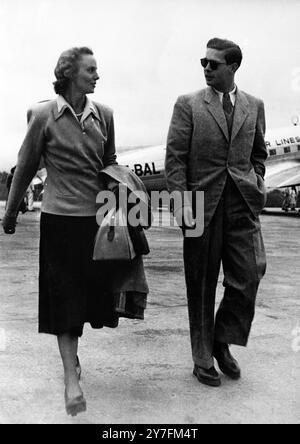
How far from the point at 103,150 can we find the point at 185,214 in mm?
647

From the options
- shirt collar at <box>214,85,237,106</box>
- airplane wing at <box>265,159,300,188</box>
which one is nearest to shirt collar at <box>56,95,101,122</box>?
shirt collar at <box>214,85,237,106</box>

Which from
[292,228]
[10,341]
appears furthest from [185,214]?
[292,228]

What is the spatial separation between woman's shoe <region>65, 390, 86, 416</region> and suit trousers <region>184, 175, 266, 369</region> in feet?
2.99

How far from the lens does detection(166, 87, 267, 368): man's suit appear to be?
4.20 metres

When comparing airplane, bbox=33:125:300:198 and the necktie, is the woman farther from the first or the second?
airplane, bbox=33:125:300:198

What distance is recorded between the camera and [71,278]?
3.86 meters

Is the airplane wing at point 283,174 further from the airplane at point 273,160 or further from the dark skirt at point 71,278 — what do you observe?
the dark skirt at point 71,278

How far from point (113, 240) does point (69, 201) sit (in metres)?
0.37

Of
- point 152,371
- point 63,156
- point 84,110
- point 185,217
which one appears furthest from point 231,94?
point 152,371

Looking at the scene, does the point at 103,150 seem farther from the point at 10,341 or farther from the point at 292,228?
the point at 292,228

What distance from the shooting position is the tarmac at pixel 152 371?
3590mm

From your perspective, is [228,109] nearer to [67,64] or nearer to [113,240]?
[67,64]

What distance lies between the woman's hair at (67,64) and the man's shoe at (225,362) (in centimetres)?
198
